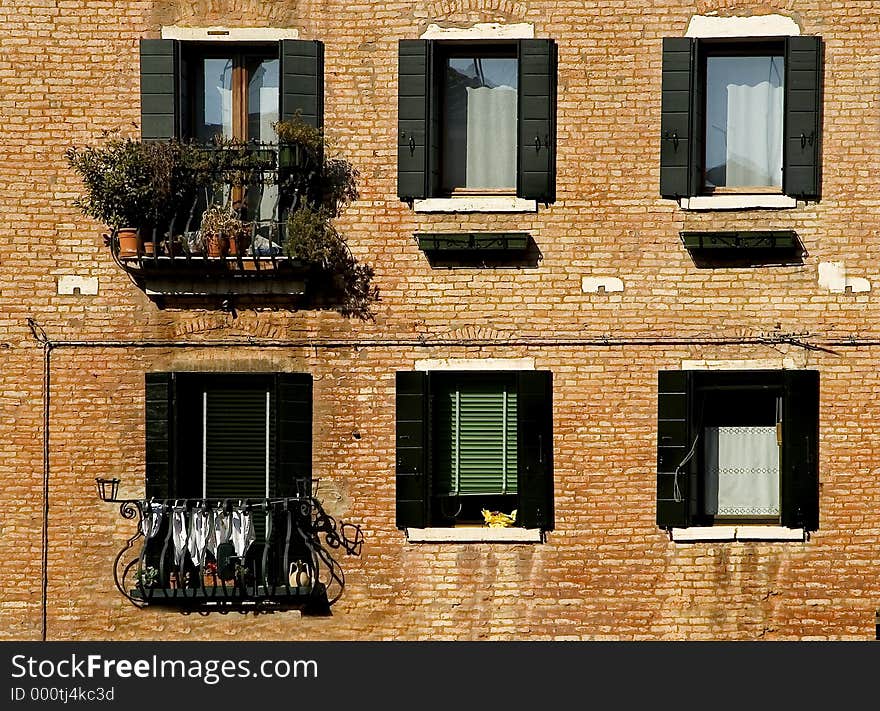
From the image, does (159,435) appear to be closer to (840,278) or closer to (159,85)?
(159,85)

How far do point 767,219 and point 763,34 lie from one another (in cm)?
176

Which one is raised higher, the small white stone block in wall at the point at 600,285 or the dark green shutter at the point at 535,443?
the small white stone block in wall at the point at 600,285

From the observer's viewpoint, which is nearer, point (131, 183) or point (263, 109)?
point (131, 183)


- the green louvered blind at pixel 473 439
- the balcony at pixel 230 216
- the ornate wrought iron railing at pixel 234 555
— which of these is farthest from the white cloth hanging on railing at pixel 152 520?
the green louvered blind at pixel 473 439

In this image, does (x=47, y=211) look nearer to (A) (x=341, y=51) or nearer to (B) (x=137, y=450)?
(B) (x=137, y=450)

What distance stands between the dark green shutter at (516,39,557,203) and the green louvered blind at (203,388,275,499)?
3.33m

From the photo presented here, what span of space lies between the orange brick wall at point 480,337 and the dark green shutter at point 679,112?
14 cm

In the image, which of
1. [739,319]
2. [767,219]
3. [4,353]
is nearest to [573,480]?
[739,319]

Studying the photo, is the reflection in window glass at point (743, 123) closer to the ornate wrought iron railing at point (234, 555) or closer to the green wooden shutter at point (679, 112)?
the green wooden shutter at point (679, 112)

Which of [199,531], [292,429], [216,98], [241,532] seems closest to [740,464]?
[292,429]

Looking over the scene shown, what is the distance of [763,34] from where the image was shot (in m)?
12.2

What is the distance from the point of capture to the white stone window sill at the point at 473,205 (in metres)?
12.3

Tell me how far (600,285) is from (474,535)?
2.71m

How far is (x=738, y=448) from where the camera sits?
12.5 m
